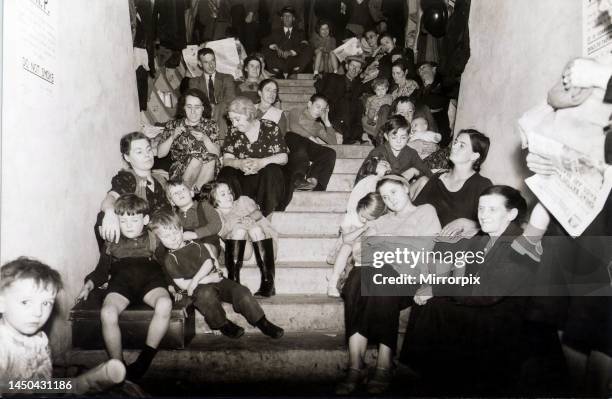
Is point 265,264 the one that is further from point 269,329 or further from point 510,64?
point 510,64

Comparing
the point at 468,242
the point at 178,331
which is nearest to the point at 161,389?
the point at 178,331

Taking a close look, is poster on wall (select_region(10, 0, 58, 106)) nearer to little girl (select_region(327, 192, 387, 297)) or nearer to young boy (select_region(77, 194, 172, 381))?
young boy (select_region(77, 194, 172, 381))

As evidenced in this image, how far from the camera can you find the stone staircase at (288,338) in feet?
6.80

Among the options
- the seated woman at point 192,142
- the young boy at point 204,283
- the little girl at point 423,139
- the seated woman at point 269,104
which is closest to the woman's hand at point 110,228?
the young boy at point 204,283

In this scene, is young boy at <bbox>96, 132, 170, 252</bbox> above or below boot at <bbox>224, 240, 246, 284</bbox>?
above

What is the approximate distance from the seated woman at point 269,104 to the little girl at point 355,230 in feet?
3.03

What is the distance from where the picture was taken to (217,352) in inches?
81.9

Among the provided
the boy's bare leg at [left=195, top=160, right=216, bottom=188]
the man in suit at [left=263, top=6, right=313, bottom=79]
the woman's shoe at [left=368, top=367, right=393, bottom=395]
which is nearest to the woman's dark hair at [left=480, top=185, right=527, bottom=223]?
the woman's shoe at [left=368, top=367, right=393, bottom=395]

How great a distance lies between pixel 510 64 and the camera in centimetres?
248

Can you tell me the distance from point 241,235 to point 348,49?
6.89 feet

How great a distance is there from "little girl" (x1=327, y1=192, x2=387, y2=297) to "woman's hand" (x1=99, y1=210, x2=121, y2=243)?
0.99 meters

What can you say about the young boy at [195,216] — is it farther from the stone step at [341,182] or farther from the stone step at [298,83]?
the stone step at [298,83]

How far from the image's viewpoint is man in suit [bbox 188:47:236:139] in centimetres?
285

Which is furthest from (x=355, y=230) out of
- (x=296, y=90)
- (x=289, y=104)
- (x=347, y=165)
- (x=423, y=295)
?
(x=296, y=90)
